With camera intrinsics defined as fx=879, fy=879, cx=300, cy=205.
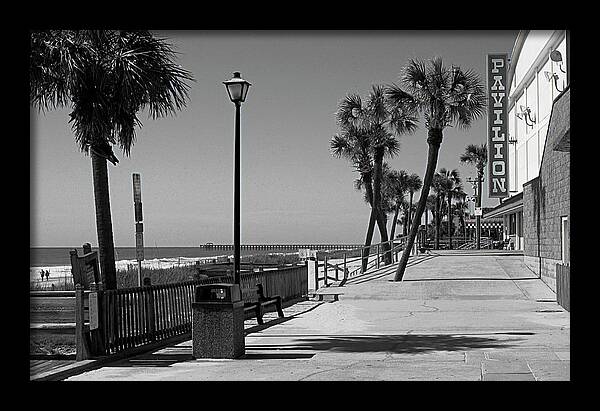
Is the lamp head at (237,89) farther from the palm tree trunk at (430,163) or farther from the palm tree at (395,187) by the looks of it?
the palm tree at (395,187)

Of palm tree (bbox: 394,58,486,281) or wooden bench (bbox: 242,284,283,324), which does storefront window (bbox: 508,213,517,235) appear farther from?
wooden bench (bbox: 242,284,283,324)

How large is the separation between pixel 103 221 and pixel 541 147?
26734 millimetres

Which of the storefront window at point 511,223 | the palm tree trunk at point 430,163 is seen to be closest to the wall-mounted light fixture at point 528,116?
the palm tree trunk at point 430,163

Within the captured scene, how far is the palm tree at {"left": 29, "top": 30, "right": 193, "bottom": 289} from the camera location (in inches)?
539

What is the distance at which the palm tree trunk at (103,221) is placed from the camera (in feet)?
49.5

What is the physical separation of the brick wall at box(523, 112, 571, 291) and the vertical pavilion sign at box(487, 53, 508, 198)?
17642 mm

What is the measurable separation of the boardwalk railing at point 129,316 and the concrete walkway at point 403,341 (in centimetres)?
34

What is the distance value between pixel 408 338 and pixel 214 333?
13.9 ft

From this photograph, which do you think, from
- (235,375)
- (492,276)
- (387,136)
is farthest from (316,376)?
(387,136)

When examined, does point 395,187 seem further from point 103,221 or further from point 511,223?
point 103,221

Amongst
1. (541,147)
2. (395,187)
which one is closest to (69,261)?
(395,187)

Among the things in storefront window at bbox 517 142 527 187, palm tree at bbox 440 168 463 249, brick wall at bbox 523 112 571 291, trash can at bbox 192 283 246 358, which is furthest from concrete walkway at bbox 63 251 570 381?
palm tree at bbox 440 168 463 249

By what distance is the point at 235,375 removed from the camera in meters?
10.4
